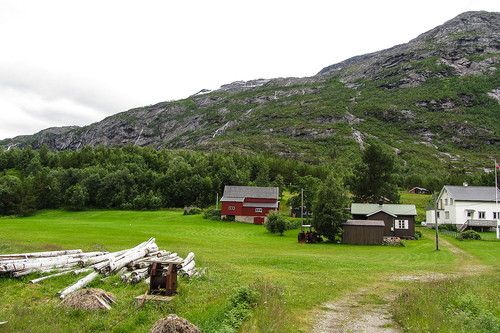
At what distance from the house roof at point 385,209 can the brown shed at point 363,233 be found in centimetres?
748

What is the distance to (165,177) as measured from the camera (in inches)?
3969

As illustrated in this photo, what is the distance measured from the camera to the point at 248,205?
7312 centimetres

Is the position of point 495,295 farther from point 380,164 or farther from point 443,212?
point 380,164

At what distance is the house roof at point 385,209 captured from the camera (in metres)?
52.1

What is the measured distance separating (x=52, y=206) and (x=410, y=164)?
6309 inches

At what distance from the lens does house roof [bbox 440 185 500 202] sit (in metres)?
58.6

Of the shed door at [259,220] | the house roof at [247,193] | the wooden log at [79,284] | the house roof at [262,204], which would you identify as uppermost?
the house roof at [247,193]

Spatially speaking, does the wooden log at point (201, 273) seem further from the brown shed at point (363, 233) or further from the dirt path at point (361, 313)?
the brown shed at point (363, 233)

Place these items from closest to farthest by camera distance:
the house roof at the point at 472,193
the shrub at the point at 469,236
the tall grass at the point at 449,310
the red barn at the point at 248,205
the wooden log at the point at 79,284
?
1. the tall grass at the point at 449,310
2. the wooden log at the point at 79,284
3. the shrub at the point at 469,236
4. the house roof at the point at 472,193
5. the red barn at the point at 248,205

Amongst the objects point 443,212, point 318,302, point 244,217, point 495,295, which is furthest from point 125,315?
point 443,212

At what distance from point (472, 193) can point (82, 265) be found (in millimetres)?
68286

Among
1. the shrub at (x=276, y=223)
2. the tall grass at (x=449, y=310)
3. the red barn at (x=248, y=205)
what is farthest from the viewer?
the red barn at (x=248, y=205)

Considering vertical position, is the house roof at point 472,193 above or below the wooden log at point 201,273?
above

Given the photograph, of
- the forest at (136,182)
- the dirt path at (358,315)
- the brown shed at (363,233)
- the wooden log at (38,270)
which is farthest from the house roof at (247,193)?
the dirt path at (358,315)
